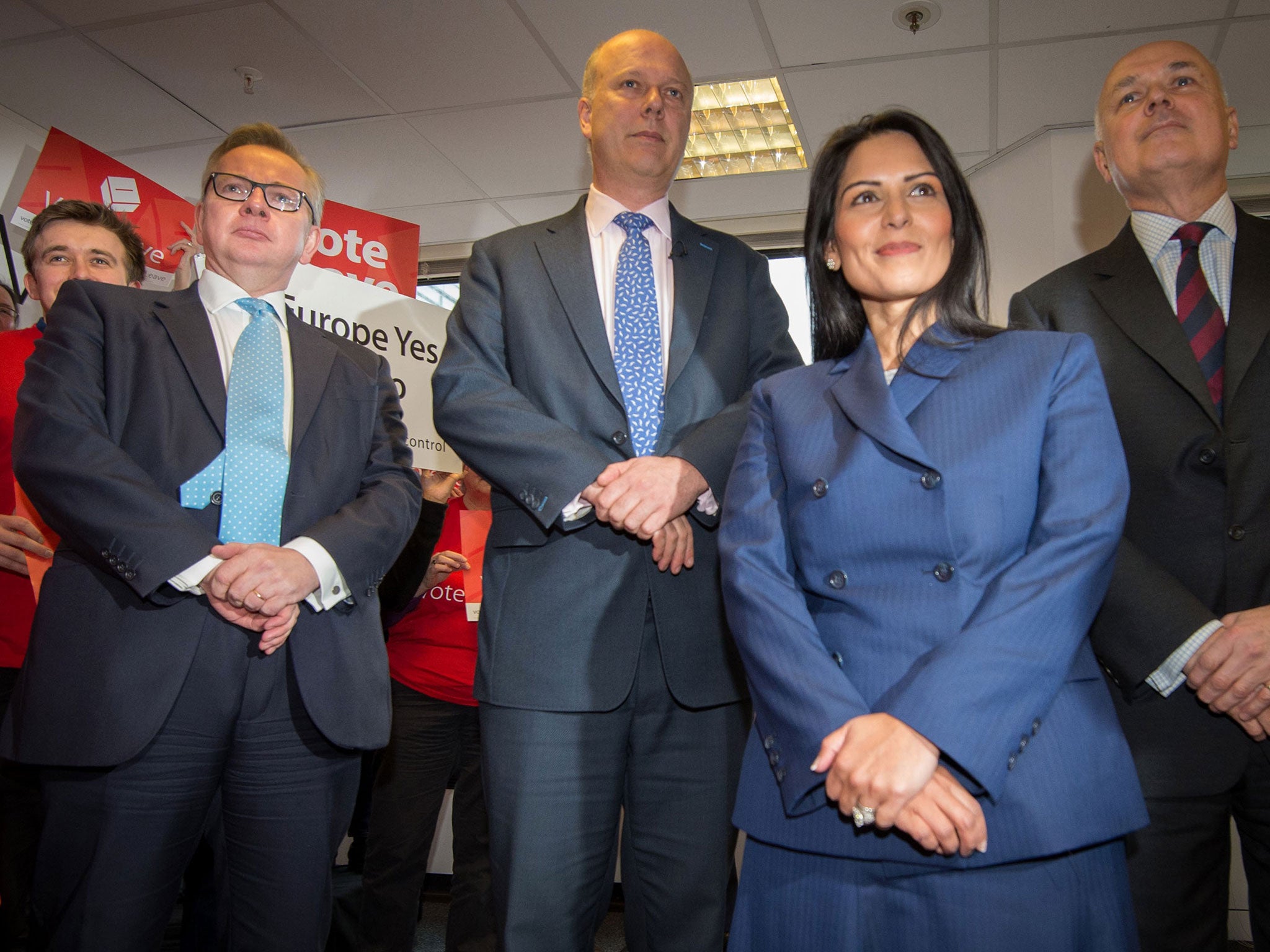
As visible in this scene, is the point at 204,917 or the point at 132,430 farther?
the point at 204,917

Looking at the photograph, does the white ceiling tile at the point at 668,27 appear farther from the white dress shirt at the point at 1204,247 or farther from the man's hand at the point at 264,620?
the man's hand at the point at 264,620

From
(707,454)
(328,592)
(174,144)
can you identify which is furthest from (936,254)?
(174,144)

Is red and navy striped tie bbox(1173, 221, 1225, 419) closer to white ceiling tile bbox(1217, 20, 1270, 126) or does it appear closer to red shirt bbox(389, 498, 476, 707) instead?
red shirt bbox(389, 498, 476, 707)

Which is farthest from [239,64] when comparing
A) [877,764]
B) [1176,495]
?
[877,764]

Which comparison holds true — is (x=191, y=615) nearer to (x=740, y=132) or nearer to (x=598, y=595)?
(x=598, y=595)

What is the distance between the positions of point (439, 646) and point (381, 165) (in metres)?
2.71

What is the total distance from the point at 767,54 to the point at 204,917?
11.5ft

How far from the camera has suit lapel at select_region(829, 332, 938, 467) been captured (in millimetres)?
1396

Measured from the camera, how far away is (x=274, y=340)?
6.92ft

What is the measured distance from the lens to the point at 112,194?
3.48 meters

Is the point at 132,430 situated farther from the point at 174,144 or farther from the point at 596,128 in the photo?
the point at 174,144

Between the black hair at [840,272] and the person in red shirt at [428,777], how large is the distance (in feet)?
5.27

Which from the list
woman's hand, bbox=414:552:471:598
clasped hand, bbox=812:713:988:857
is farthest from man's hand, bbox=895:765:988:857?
woman's hand, bbox=414:552:471:598

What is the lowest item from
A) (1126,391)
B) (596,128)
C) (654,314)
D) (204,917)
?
(204,917)
